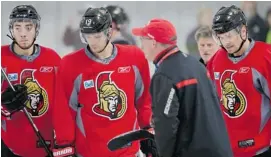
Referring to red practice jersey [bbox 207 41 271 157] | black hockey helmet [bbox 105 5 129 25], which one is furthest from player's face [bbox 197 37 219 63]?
black hockey helmet [bbox 105 5 129 25]

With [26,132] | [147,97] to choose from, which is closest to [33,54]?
[26,132]

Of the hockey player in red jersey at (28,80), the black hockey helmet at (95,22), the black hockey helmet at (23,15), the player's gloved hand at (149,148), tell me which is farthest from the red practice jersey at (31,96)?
the player's gloved hand at (149,148)

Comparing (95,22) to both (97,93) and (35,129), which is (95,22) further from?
(35,129)

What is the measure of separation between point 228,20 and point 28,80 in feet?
3.42

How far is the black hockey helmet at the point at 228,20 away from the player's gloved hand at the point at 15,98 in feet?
3.27

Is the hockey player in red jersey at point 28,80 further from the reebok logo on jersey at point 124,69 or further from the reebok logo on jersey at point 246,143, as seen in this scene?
the reebok logo on jersey at point 246,143

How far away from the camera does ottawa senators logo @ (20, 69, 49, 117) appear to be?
11.1ft

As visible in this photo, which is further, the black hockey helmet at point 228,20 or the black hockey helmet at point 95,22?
the black hockey helmet at point 228,20

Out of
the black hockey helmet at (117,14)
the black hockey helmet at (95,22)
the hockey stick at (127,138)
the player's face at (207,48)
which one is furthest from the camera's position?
the black hockey helmet at (117,14)

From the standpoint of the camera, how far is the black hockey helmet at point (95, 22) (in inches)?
123

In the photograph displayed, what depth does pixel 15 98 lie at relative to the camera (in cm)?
327

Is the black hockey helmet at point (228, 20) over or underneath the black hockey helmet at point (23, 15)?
underneath

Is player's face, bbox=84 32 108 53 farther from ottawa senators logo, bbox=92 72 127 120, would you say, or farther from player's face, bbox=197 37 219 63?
player's face, bbox=197 37 219 63

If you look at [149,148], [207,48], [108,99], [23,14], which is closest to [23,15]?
[23,14]
